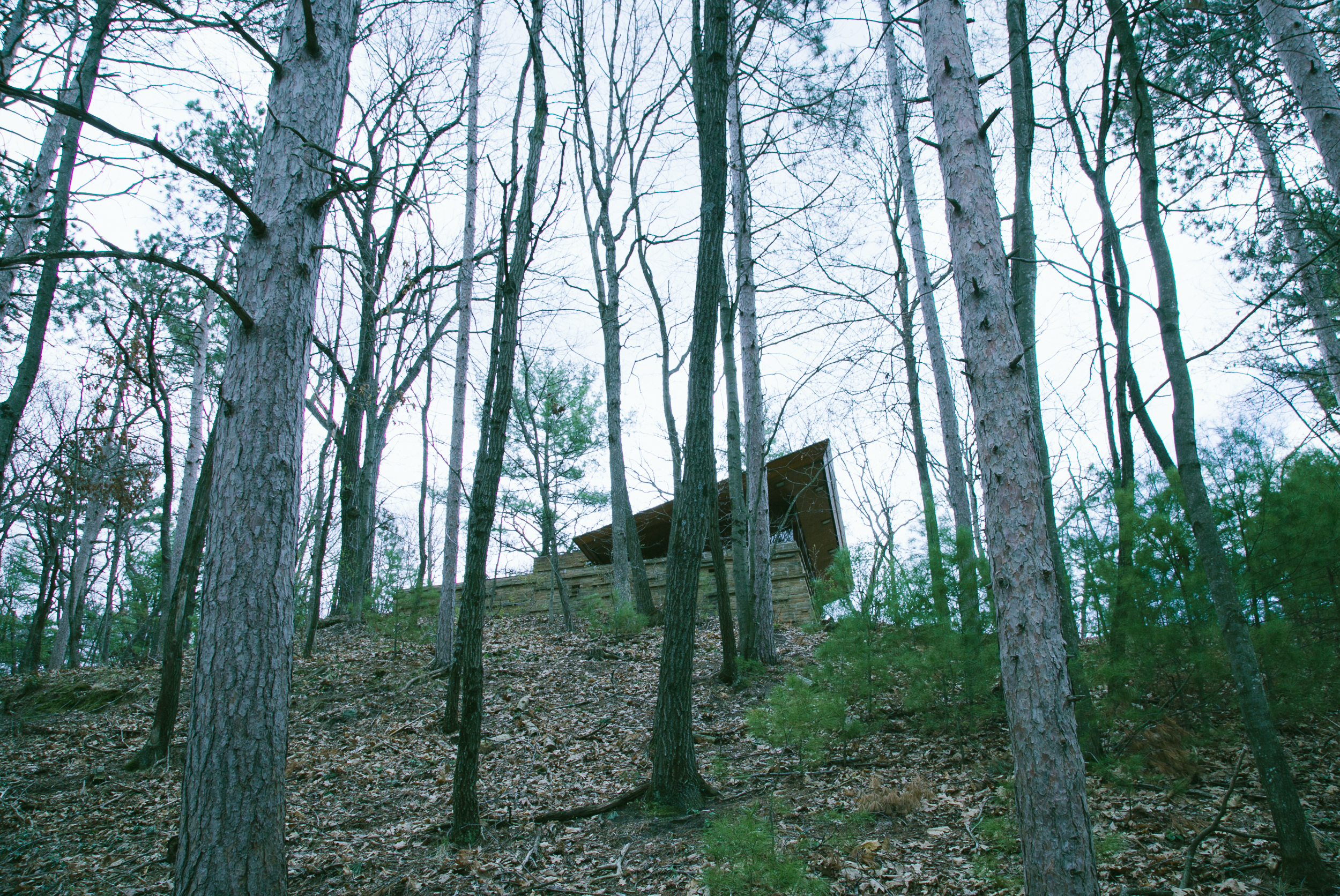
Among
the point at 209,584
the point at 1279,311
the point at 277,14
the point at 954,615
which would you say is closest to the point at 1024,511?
the point at 954,615

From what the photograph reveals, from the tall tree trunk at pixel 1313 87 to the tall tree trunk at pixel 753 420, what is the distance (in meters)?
5.47

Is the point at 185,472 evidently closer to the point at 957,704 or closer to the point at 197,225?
the point at 197,225

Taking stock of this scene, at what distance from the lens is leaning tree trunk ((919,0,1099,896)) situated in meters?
2.72

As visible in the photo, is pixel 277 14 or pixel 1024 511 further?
pixel 277 14

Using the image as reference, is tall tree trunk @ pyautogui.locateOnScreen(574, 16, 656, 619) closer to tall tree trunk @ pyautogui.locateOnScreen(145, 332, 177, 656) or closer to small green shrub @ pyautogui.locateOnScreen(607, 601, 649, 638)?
small green shrub @ pyautogui.locateOnScreen(607, 601, 649, 638)

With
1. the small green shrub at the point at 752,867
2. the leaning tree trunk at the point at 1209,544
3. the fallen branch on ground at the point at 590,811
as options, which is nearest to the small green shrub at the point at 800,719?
the fallen branch on ground at the point at 590,811

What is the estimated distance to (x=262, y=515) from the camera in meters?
Answer: 3.09

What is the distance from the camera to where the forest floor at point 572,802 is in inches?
146

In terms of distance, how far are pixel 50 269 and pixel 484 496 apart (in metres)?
6.34

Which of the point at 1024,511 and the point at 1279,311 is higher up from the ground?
the point at 1279,311

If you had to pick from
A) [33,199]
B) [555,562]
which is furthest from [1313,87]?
[33,199]

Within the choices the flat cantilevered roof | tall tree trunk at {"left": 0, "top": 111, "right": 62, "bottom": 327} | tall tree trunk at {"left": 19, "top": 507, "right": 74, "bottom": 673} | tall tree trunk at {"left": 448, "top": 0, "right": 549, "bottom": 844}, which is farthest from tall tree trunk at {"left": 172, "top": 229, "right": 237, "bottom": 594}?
tall tree trunk at {"left": 448, "top": 0, "right": 549, "bottom": 844}

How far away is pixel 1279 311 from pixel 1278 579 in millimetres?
7342

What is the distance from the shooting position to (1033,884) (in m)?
2.73
